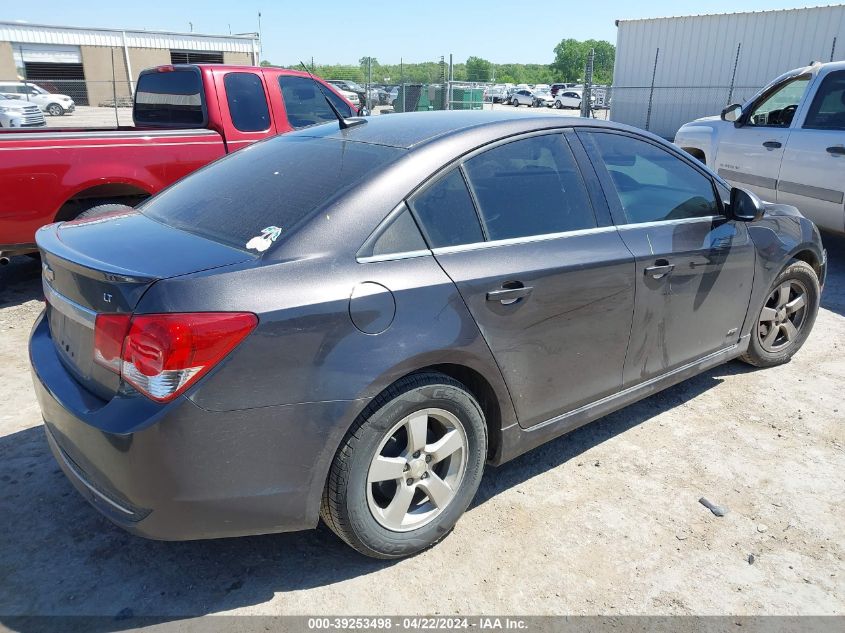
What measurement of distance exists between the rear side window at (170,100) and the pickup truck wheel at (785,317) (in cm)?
512

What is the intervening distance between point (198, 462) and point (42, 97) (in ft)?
91.1

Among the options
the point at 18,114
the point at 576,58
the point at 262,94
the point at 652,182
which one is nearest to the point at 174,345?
the point at 652,182

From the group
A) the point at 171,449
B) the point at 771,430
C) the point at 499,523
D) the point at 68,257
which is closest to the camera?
the point at 171,449

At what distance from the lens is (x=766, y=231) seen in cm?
405

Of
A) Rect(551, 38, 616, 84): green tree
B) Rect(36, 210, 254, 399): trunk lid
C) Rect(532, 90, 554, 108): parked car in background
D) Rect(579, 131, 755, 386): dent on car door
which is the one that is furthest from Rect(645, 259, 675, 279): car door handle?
Rect(551, 38, 616, 84): green tree

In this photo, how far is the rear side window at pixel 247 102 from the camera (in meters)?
6.43

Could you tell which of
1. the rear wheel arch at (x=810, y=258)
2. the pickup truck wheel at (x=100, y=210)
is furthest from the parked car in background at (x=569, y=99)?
the pickup truck wheel at (x=100, y=210)

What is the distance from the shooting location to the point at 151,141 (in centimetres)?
571

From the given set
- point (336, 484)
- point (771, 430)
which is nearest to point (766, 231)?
point (771, 430)

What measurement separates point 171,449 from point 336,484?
0.59 meters

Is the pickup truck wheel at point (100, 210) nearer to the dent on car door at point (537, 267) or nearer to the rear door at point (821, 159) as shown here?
the dent on car door at point (537, 267)

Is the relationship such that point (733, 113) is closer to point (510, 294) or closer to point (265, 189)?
point (510, 294)

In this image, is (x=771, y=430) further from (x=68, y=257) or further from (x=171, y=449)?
(x=68, y=257)

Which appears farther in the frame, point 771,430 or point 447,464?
point 771,430
